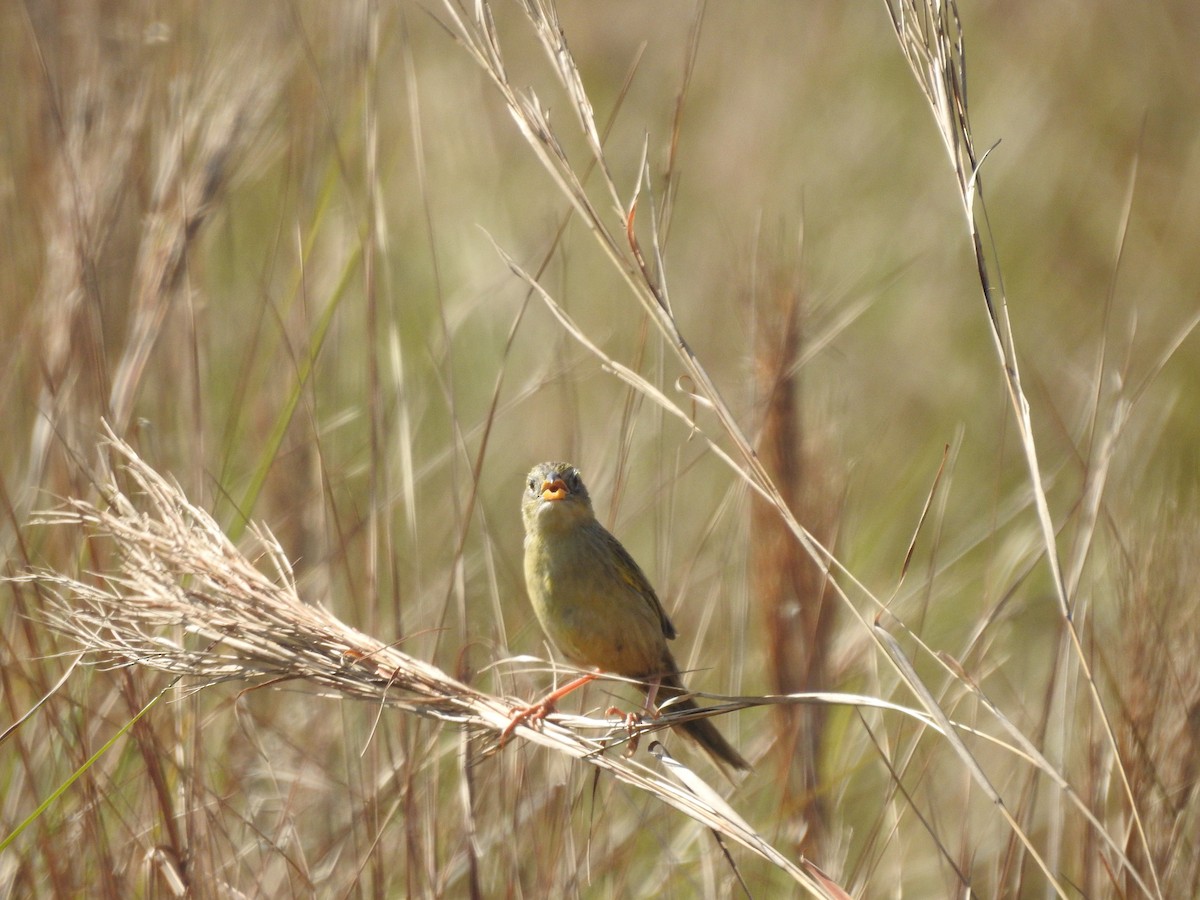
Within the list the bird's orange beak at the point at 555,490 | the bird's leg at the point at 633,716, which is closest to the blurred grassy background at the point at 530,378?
the bird's orange beak at the point at 555,490

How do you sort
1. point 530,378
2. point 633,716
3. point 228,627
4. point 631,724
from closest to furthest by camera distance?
point 228,627
point 631,724
point 633,716
point 530,378

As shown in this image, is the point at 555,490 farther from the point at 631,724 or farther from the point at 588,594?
the point at 631,724

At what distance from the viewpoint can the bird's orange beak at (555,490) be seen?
392cm

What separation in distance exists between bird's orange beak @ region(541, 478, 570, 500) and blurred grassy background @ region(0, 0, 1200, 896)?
0.35 ft

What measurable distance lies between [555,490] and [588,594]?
0.36 meters

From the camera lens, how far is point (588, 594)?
12.4ft

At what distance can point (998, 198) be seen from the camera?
6.67m

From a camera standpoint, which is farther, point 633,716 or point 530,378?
point 530,378

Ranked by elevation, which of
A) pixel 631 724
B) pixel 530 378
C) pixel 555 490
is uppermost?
pixel 530 378

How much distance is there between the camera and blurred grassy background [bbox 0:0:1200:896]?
2.86 metres

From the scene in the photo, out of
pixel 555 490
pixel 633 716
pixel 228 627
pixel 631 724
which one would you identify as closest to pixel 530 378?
pixel 555 490

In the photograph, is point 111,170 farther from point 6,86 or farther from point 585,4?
point 585,4

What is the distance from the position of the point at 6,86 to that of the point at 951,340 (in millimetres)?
4241

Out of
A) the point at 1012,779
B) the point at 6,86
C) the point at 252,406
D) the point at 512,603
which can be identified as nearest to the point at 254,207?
the point at 6,86
